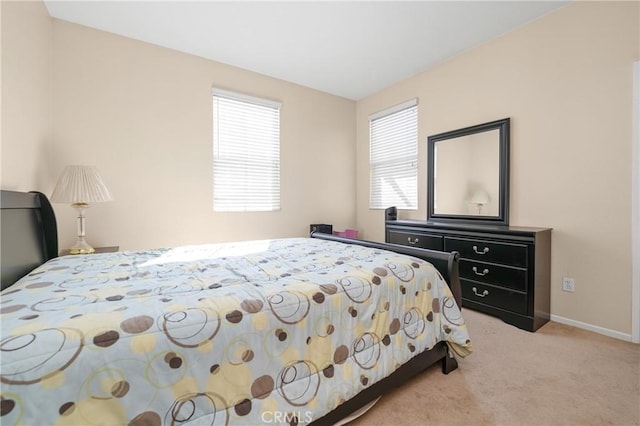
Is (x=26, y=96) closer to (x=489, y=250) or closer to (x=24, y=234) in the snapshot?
(x=24, y=234)

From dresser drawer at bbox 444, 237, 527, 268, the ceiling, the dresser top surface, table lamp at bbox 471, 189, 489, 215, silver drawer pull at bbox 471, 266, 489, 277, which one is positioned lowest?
silver drawer pull at bbox 471, 266, 489, 277

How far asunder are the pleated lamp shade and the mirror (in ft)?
11.1

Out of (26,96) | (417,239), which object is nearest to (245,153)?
(26,96)

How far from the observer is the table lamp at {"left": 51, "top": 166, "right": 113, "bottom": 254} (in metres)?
2.19

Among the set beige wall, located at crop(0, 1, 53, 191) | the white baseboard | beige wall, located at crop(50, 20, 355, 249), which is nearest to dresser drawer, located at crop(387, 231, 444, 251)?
the white baseboard

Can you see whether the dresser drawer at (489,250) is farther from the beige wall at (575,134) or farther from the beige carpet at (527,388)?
the beige carpet at (527,388)

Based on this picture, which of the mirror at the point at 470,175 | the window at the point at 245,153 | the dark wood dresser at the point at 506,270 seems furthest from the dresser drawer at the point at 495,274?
the window at the point at 245,153

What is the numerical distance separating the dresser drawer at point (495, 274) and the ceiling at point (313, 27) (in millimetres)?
2253

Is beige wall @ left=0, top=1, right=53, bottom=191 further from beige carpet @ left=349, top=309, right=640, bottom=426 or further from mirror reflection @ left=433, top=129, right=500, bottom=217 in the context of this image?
mirror reflection @ left=433, top=129, right=500, bottom=217

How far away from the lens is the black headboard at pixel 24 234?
4.59ft

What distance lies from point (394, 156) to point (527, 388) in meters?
3.01

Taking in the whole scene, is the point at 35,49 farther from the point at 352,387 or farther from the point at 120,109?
the point at 352,387

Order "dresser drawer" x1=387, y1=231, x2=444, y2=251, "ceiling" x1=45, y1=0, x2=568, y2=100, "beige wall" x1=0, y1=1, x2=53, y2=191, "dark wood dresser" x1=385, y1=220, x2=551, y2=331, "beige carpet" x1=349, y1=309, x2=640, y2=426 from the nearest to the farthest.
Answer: "beige carpet" x1=349, y1=309, x2=640, y2=426
"beige wall" x1=0, y1=1, x2=53, y2=191
"dark wood dresser" x1=385, y1=220, x2=551, y2=331
"ceiling" x1=45, y1=0, x2=568, y2=100
"dresser drawer" x1=387, y1=231, x2=444, y2=251

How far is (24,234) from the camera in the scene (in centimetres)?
167
